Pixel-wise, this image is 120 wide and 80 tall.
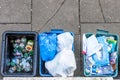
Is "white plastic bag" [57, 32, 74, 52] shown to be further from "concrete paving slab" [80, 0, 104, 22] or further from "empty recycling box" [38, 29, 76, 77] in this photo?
"concrete paving slab" [80, 0, 104, 22]

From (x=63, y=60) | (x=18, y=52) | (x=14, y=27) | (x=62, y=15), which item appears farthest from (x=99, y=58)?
(x=14, y=27)

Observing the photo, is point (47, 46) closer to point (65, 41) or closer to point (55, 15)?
point (65, 41)

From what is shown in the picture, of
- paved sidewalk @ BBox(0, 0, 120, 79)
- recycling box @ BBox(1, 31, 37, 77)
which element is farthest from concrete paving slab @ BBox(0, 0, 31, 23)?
recycling box @ BBox(1, 31, 37, 77)

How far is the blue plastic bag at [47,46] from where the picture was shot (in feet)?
12.1

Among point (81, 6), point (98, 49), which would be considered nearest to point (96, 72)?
point (98, 49)

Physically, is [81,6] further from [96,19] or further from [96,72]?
[96,72]

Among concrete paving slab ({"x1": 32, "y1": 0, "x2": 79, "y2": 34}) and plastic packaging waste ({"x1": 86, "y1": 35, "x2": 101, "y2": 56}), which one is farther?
concrete paving slab ({"x1": 32, "y1": 0, "x2": 79, "y2": 34})

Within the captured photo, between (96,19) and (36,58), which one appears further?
(96,19)

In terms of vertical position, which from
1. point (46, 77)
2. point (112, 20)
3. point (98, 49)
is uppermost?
point (112, 20)

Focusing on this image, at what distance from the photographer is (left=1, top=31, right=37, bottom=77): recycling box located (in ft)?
12.2

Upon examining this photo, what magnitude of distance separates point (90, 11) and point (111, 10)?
199mm

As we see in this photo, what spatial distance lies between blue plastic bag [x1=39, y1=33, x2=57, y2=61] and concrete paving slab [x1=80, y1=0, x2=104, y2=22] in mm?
436

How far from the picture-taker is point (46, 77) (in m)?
3.65

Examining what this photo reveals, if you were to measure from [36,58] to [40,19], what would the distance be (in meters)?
0.47
